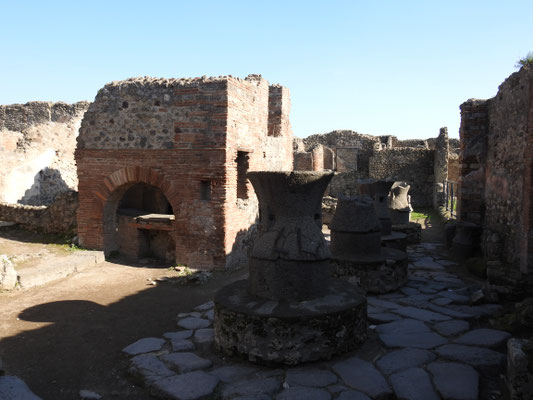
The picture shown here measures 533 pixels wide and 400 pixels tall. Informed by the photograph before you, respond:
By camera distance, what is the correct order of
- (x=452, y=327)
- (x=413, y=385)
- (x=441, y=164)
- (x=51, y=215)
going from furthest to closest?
(x=441, y=164) → (x=51, y=215) → (x=452, y=327) → (x=413, y=385)

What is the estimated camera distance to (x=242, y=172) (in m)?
9.03

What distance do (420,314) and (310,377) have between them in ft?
7.24

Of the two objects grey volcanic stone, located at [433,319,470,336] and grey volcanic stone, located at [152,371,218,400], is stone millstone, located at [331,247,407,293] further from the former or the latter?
grey volcanic stone, located at [152,371,218,400]

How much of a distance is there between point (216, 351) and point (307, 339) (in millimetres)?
1000

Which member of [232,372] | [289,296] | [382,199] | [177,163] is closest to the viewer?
[232,372]

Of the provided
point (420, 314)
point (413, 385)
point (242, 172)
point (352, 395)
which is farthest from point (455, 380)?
point (242, 172)

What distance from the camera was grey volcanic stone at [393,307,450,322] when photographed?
5.14 m

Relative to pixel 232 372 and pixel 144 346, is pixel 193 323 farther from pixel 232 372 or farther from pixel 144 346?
pixel 232 372

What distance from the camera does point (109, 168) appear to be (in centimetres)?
872

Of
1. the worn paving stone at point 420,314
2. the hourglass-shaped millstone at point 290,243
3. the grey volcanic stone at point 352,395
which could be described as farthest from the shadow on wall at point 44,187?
the grey volcanic stone at point 352,395

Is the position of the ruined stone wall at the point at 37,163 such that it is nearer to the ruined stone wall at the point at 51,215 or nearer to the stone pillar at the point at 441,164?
the ruined stone wall at the point at 51,215

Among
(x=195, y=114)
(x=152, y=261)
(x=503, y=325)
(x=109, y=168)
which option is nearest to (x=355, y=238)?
(x=503, y=325)

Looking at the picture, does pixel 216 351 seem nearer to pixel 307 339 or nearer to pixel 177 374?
pixel 177 374

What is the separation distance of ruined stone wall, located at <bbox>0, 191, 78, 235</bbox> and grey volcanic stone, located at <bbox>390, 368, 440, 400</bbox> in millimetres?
8496
